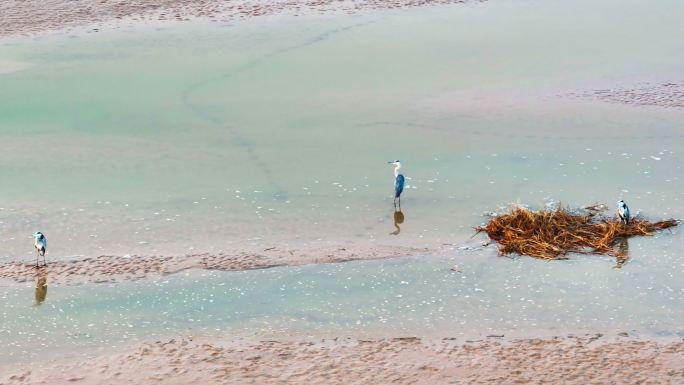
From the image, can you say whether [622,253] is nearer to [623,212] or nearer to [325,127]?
[623,212]

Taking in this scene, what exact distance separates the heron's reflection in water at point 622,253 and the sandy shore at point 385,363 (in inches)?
71.8

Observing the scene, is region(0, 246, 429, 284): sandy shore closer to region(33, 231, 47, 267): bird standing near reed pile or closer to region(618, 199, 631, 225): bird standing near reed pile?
region(33, 231, 47, 267): bird standing near reed pile

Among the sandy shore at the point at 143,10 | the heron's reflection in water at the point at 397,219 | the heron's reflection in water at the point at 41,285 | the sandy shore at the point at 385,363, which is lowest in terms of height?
the sandy shore at the point at 385,363

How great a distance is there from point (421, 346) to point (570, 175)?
5021 millimetres

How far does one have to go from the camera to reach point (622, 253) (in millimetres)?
13164

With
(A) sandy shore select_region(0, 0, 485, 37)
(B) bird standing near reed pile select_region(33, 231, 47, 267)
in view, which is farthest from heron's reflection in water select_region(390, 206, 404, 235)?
(A) sandy shore select_region(0, 0, 485, 37)

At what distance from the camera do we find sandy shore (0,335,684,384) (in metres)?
10.6

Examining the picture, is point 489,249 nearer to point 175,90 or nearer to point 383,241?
point 383,241

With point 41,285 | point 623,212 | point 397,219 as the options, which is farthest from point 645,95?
point 41,285

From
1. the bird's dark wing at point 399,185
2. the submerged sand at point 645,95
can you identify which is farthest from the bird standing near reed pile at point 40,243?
the submerged sand at point 645,95

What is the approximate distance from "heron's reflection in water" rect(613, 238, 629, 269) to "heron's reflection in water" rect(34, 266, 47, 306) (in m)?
6.32

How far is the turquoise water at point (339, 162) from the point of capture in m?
12.0

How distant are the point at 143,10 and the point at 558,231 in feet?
38.6

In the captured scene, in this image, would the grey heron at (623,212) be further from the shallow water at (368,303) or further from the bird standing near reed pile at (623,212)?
the shallow water at (368,303)
